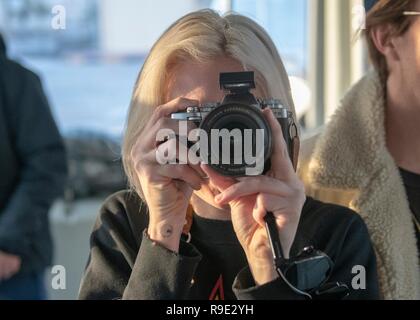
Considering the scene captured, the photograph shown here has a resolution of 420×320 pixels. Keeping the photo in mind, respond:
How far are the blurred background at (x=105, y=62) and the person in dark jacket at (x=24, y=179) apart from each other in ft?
1.00

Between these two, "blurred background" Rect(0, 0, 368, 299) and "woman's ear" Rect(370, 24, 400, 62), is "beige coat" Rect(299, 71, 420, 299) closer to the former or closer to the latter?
"woman's ear" Rect(370, 24, 400, 62)

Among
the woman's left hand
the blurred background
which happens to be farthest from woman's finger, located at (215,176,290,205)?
the blurred background

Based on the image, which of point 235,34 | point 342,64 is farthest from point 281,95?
point 342,64

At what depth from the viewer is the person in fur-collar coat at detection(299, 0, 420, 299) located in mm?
999

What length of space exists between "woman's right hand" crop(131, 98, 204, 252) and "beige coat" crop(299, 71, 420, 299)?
27 cm

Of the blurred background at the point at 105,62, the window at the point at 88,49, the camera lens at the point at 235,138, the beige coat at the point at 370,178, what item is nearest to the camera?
the camera lens at the point at 235,138

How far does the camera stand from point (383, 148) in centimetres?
105

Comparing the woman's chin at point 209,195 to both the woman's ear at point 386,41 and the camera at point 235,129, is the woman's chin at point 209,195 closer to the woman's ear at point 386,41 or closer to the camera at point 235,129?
the camera at point 235,129

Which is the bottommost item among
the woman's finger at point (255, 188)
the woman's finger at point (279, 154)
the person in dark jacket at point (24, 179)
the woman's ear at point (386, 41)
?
the person in dark jacket at point (24, 179)

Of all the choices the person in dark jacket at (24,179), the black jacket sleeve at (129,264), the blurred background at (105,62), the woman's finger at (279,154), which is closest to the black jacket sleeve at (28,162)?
the person in dark jacket at (24,179)

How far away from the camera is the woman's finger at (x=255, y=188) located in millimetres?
811

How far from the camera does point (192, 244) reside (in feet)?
2.92

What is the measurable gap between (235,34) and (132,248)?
28 cm

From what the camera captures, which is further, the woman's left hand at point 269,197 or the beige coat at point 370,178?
the beige coat at point 370,178
